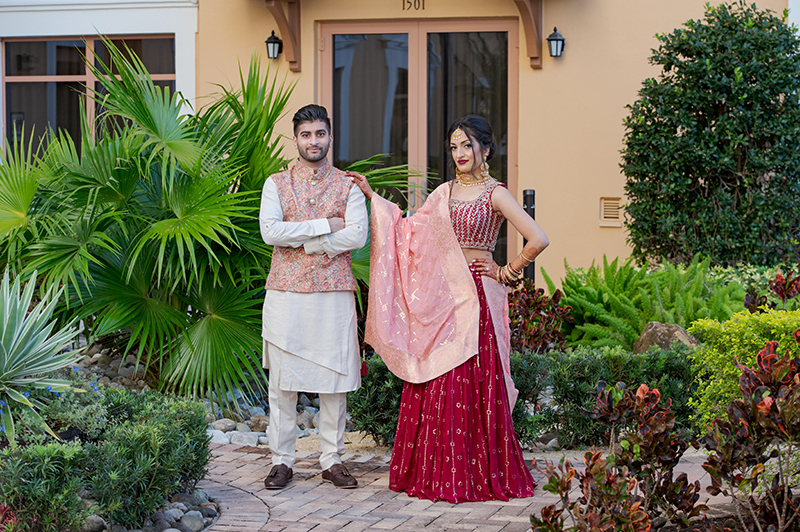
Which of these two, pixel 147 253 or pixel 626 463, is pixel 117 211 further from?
pixel 626 463

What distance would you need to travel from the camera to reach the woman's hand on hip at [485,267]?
3826 mm

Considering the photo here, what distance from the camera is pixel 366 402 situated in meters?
4.52

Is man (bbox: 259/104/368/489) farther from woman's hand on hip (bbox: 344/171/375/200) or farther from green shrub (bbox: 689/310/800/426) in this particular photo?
green shrub (bbox: 689/310/800/426)

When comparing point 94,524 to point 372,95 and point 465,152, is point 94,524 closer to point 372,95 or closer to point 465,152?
point 465,152

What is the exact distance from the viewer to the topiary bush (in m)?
7.05

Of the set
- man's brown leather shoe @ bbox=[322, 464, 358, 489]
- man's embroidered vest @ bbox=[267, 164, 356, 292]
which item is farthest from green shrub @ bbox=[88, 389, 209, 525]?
man's embroidered vest @ bbox=[267, 164, 356, 292]

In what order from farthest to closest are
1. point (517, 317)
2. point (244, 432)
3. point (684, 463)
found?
1. point (517, 317)
2. point (244, 432)
3. point (684, 463)

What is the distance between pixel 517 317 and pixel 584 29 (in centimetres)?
387

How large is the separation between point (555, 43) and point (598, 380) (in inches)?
183

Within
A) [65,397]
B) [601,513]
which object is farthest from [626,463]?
[65,397]

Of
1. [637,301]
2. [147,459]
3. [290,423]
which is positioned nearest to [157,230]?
[290,423]

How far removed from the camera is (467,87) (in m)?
8.65

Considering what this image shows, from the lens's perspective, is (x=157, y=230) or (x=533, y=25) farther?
(x=533, y=25)

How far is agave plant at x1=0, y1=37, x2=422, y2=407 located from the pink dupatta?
1135 mm
